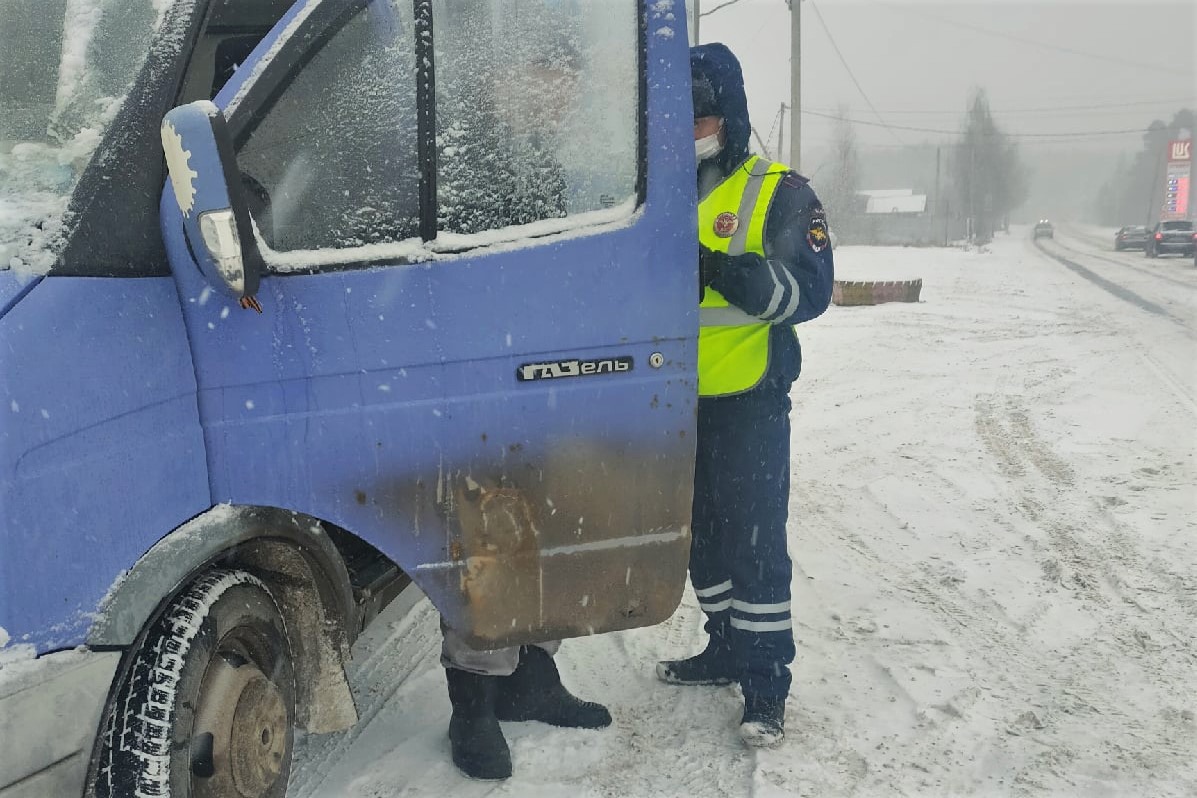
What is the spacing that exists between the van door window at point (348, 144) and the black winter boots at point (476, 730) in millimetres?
1456

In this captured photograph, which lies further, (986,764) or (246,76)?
(986,764)

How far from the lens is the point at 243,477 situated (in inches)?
84.9

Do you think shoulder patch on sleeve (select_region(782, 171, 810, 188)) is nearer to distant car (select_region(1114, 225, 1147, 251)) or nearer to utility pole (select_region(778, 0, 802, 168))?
utility pole (select_region(778, 0, 802, 168))

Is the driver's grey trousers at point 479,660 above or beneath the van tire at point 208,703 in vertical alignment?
beneath

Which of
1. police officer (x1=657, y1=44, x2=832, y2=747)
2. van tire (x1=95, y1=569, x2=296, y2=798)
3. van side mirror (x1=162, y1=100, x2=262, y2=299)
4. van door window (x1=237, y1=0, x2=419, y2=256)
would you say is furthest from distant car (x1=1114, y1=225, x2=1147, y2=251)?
van side mirror (x1=162, y1=100, x2=262, y2=299)

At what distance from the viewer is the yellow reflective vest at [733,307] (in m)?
2.90

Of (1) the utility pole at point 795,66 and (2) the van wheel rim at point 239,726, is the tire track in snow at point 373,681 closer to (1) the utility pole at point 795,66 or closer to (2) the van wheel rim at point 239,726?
(2) the van wheel rim at point 239,726

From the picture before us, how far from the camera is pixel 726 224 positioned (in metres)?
2.93

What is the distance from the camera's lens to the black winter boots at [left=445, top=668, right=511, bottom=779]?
2.79 meters

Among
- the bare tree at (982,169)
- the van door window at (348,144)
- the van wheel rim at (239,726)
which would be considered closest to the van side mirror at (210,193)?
the van door window at (348,144)

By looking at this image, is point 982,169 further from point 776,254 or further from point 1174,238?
point 776,254

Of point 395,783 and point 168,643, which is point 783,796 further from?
point 168,643

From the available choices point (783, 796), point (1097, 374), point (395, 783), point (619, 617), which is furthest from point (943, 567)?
point (1097, 374)

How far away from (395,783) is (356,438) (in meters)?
1.22
